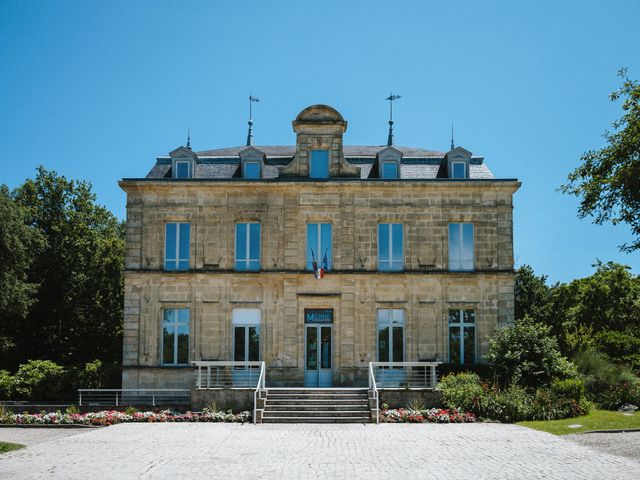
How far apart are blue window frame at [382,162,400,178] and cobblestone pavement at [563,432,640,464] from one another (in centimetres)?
1418

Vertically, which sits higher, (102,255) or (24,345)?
(102,255)

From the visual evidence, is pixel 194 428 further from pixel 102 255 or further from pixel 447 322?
pixel 102 255

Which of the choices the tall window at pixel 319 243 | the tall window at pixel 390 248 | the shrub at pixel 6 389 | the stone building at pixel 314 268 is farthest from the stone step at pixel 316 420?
the shrub at pixel 6 389

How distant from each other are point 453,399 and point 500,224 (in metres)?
8.46

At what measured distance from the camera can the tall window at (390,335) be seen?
30.2 m

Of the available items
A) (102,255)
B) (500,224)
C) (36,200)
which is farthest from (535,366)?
(36,200)

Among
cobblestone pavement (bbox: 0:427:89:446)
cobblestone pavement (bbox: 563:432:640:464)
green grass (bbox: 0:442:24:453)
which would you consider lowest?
cobblestone pavement (bbox: 0:427:89:446)

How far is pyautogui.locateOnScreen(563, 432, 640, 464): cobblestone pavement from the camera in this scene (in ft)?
55.7

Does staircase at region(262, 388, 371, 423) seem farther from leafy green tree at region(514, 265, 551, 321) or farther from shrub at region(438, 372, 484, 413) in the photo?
leafy green tree at region(514, 265, 551, 321)

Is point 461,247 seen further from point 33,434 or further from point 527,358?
point 33,434

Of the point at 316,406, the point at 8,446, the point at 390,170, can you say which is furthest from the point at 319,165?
the point at 8,446

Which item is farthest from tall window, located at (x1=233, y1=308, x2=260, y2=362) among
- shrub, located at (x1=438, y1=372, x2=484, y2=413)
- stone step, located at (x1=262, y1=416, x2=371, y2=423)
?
shrub, located at (x1=438, y1=372, x2=484, y2=413)

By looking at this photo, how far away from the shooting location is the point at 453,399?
82.6ft

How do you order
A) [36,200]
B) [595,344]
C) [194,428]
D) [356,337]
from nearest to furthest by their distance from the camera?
1. [194,428]
2. [356,337]
3. [595,344]
4. [36,200]
